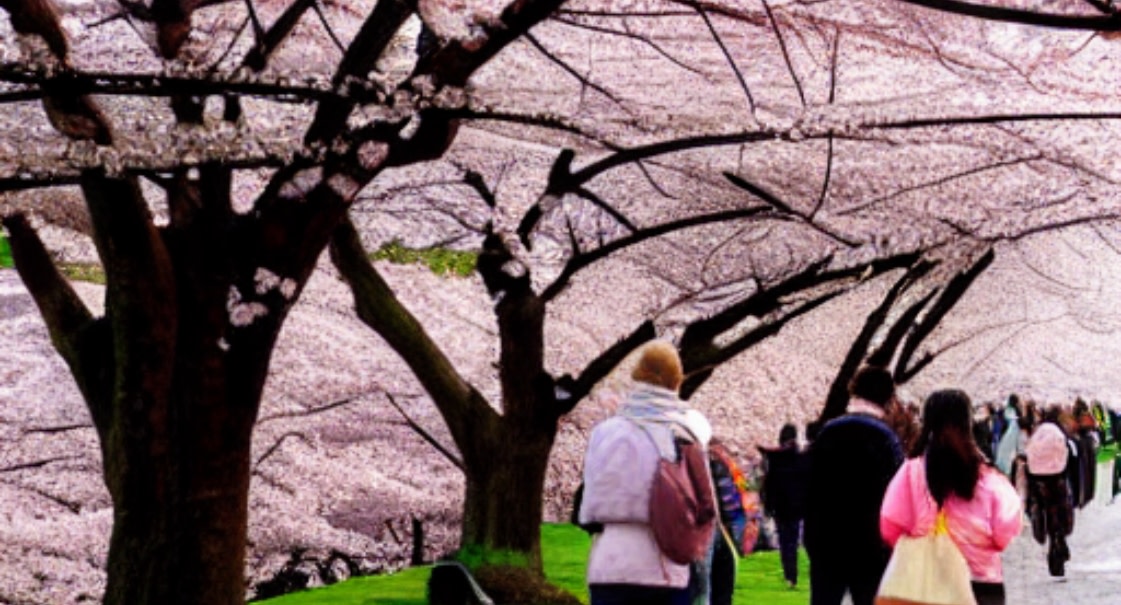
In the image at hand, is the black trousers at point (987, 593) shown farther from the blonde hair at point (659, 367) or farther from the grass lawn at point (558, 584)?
the grass lawn at point (558, 584)

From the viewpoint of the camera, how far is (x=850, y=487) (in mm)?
7746

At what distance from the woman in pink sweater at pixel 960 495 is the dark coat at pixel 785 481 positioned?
184 inches

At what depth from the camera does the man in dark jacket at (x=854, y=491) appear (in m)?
7.72

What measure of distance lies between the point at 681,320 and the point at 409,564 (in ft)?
13.2

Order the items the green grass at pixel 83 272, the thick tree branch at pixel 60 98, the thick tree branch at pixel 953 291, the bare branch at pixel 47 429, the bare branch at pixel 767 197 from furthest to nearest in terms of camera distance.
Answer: the thick tree branch at pixel 953 291 < the green grass at pixel 83 272 < the bare branch at pixel 47 429 < the bare branch at pixel 767 197 < the thick tree branch at pixel 60 98

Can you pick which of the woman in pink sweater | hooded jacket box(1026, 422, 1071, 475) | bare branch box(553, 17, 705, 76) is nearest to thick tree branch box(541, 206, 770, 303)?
bare branch box(553, 17, 705, 76)

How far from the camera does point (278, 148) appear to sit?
759 cm

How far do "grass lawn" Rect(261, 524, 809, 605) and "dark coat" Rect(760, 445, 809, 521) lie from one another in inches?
73.4

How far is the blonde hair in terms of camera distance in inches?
256

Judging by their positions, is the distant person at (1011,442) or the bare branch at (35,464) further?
the distant person at (1011,442)

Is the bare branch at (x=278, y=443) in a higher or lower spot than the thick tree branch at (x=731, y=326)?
lower

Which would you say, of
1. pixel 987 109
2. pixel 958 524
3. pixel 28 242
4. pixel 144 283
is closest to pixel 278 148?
pixel 144 283

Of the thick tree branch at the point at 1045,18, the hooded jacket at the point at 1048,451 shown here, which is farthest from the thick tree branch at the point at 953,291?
the thick tree branch at the point at 1045,18

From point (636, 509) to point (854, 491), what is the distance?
5.93 ft
